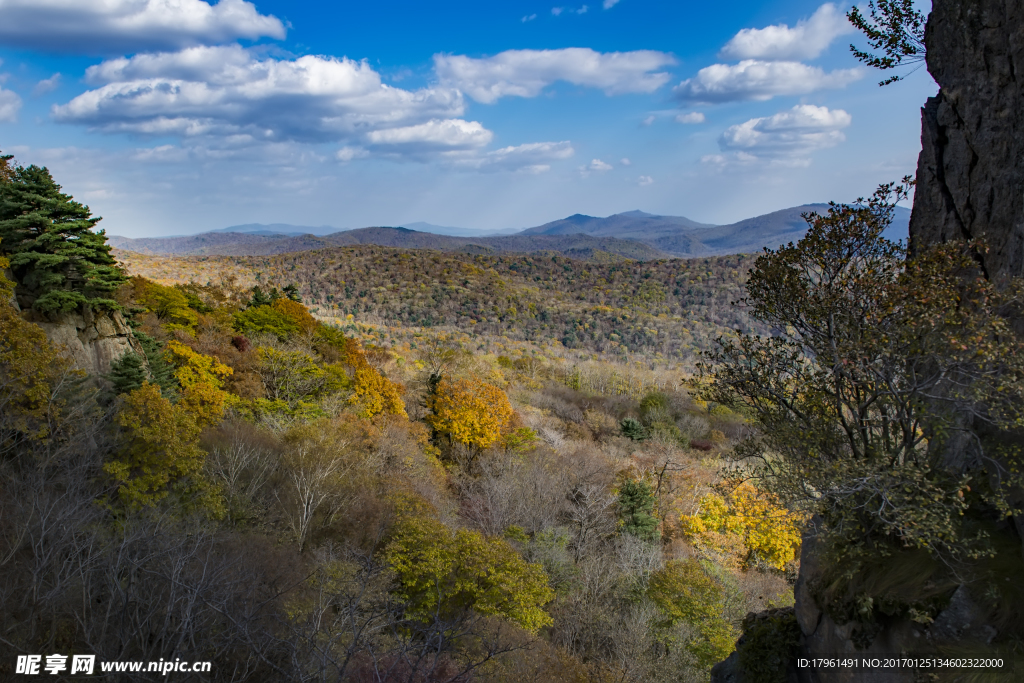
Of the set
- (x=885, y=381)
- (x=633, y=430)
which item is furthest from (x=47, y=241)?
(x=633, y=430)

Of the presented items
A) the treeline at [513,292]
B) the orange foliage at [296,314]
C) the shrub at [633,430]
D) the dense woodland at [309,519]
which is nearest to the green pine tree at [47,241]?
the dense woodland at [309,519]

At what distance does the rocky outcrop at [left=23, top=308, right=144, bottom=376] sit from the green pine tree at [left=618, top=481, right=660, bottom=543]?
21506 millimetres

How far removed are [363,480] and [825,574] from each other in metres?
17.1

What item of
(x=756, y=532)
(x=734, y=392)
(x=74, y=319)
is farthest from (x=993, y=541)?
(x=74, y=319)

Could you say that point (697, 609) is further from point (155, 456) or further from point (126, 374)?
point (126, 374)

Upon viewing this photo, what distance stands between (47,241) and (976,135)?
83.6 feet

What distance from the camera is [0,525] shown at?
12.9 metres

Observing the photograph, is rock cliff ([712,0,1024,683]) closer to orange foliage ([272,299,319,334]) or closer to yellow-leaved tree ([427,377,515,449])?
yellow-leaved tree ([427,377,515,449])

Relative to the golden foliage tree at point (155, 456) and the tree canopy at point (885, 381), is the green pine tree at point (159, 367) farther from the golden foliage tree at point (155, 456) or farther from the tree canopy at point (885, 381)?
the tree canopy at point (885, 381)

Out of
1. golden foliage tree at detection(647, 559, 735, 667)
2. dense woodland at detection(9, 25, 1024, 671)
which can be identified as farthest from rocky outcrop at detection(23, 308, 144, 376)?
golden foliage tree at detection(647, 559, 735, 667)

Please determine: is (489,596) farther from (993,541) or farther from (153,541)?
(993,541)

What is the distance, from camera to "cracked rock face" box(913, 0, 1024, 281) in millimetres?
8070

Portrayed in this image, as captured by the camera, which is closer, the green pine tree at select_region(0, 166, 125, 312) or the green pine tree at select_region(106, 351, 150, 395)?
the green pine tree at select_region(0, 166, 125, 312)

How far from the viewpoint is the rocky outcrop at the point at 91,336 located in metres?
19.5
